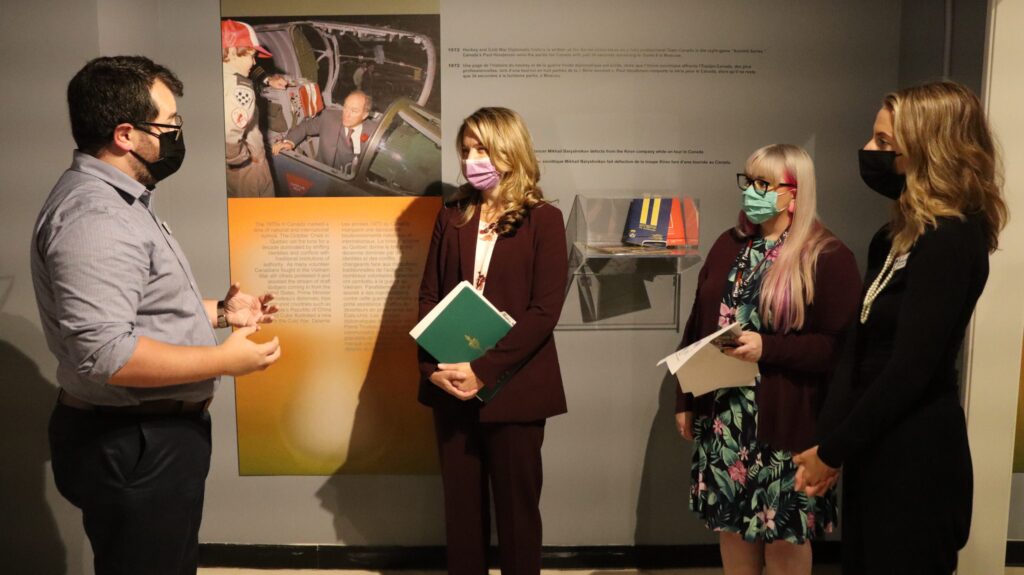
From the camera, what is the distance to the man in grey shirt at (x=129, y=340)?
174 cm

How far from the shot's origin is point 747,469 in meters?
2.46

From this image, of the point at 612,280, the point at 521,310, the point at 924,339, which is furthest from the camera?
the point at 612,280

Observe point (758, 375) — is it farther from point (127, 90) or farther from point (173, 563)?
point (127, 90)

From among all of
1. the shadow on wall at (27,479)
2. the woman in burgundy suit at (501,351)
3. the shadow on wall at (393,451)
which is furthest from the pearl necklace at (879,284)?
the shadow on wall at (27,479)

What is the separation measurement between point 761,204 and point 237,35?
2.19m

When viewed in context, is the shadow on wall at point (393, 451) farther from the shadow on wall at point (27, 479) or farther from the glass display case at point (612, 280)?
the shadow on wall at point (27, 479)

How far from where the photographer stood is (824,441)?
70.9 inches

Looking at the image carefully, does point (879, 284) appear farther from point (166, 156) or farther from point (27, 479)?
point (27, 479)

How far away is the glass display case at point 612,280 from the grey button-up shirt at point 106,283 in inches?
65.2

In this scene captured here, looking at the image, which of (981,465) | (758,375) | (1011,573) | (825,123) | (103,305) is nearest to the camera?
(103,305)

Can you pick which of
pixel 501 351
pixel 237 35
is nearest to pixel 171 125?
pixel 501 351

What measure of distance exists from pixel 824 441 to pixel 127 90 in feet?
6.08

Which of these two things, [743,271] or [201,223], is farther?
[201,223]

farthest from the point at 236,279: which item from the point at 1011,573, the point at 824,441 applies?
the point at 1011,573
